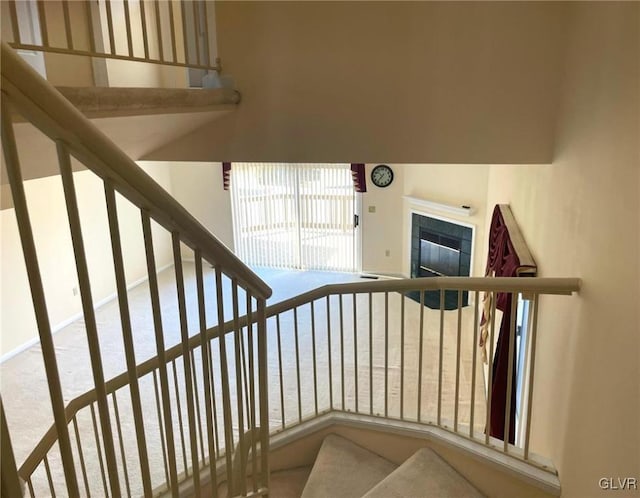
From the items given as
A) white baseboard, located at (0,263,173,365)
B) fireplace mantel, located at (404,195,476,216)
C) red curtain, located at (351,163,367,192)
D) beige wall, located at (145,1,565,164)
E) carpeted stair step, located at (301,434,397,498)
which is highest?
beige wall, located at (145,1,565,164)

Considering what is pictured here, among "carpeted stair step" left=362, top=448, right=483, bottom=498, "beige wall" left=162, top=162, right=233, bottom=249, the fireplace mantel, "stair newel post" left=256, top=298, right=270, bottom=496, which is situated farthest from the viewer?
"beige wall" left=162, top=162, right=233, bottom=249

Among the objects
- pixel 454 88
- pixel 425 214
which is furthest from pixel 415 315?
pixel 454 88

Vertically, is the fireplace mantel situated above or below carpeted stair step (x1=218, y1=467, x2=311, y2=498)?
above

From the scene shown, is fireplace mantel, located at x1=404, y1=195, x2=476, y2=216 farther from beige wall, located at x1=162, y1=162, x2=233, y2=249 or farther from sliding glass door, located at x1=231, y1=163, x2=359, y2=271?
beige wall, located at x1=162, y1=162, x2=233, y2=249

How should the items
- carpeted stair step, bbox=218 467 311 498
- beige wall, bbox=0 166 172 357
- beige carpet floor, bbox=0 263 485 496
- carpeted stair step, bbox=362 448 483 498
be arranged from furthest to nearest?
1. beige wall, bbox=0 166 172 357
2. beige carpet floor, bbox=0 263 485 496
3. carpeted stair step, bbox=218 467 311 498
4. carpeted stair step, bbox=362 448 483 498

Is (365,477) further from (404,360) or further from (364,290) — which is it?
(404,360)

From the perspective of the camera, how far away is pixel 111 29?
181cm

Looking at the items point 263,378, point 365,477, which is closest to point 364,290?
point 263,378

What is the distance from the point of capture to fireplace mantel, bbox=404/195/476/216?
Result: 243 inches

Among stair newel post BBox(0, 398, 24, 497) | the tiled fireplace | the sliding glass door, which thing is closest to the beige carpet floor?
the tiled fireplace

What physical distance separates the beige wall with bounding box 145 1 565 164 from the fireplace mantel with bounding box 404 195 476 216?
395 centimetres

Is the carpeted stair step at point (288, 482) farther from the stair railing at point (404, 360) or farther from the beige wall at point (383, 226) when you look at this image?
the beige wall at point (383, 226)

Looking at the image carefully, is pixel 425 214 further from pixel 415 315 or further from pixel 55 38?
pixel 55 38

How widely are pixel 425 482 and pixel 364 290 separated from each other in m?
0.91
